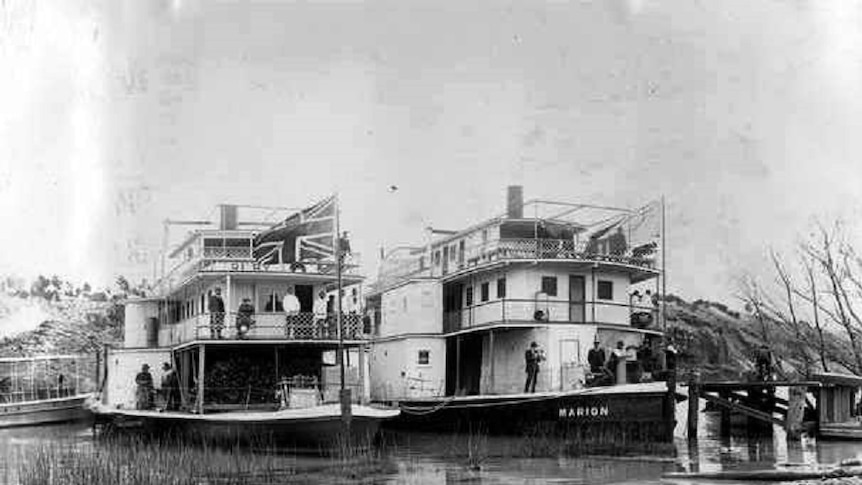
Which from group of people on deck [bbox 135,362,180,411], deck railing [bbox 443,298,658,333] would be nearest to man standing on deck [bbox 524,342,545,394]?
deck railing [bbox 443,298,658,333]

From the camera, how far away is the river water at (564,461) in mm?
16797

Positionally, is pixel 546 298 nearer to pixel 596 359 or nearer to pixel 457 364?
pixel 596 359

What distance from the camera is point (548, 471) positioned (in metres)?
17.7

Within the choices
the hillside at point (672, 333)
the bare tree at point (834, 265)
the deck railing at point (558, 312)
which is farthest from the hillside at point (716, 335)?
the deck railing at point (558, 312)

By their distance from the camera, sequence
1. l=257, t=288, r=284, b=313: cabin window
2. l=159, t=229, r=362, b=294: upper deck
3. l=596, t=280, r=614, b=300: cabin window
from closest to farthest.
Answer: l=159, t=229, r=362, b=294: upper deck
l=257, t=288, r=284, b=313: cabin window
l=596, t=280, r=614, b=300: cabin window

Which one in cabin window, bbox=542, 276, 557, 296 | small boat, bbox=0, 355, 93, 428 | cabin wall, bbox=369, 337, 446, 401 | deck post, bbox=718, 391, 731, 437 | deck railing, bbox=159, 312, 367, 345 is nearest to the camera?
deck railing, bbox=159, 312, 367, 345

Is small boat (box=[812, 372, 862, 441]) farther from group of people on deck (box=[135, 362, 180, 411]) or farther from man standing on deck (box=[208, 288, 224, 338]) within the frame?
group of people on deck (box=[135, 362, 180, 411])

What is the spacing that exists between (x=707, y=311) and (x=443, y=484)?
48.5 meters

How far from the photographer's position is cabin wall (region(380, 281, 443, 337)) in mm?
29297

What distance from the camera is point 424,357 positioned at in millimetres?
29000

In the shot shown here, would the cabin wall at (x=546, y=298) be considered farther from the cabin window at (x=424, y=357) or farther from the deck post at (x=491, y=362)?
the cabin window at (x=424, y=357)

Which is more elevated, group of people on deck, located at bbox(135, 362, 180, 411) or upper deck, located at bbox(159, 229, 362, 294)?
upper deck, located at bbox(159, 229, 362, 294)

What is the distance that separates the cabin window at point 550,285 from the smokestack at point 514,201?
3394 millimetres

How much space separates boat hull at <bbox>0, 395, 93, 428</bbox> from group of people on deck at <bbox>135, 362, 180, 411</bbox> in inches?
274
